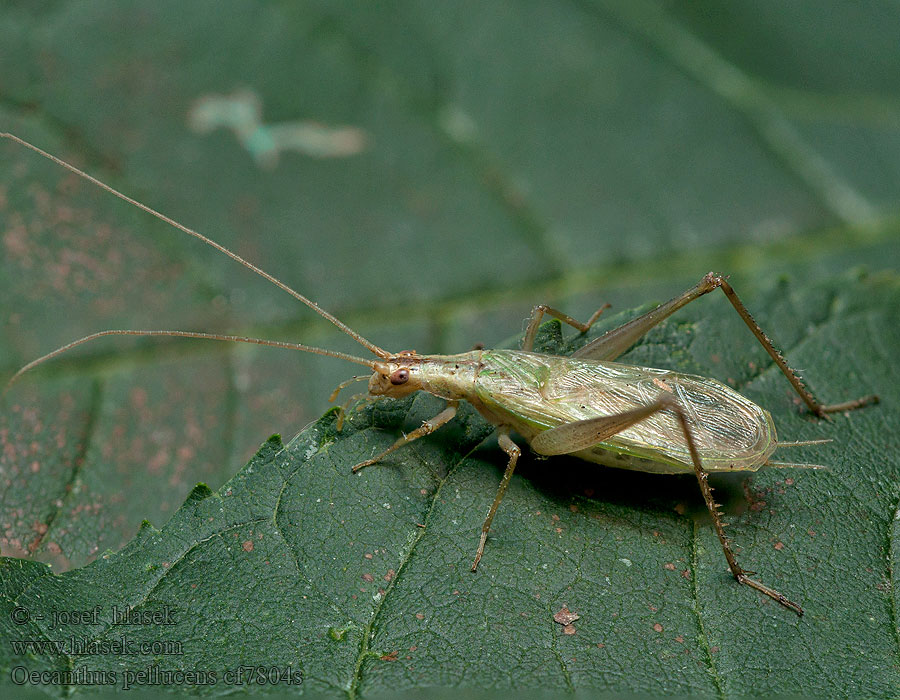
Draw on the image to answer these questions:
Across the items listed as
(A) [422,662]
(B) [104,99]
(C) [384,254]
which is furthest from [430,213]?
(A) [422,662]

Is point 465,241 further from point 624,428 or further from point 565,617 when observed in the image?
point 565,617

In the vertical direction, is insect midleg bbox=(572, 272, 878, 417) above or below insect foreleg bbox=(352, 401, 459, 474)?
above

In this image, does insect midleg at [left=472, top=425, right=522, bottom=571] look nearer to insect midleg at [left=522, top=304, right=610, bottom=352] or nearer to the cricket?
the cricket

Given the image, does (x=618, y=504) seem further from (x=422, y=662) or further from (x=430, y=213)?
(x=430, y=213)

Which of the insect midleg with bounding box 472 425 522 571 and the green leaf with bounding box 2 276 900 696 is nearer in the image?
the green leaf with bounding box 2 276 900 696

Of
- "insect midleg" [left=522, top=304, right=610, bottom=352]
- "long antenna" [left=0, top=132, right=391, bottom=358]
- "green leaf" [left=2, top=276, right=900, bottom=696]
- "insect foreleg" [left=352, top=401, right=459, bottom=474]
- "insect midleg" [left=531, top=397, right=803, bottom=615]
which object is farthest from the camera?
"insect midleg" [left=522, top=304, right=610, bottom=352]

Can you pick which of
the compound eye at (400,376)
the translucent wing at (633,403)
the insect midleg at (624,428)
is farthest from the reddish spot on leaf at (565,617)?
the compound eye at (400,376)

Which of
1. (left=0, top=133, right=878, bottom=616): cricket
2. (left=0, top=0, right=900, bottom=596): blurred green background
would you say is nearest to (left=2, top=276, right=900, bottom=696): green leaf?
(left=0, top=133, right=878, bottom=616): cricket

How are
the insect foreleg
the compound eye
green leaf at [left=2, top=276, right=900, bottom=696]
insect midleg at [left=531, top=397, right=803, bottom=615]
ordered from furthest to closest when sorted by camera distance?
the compound eye < the insect foreleg < insect midleg at [left=531, top=397, right=803, bottom=615] < green leaf at [left=2, top=276, right=900, bottom=696]

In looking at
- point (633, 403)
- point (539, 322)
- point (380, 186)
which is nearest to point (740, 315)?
point (633, 403)
